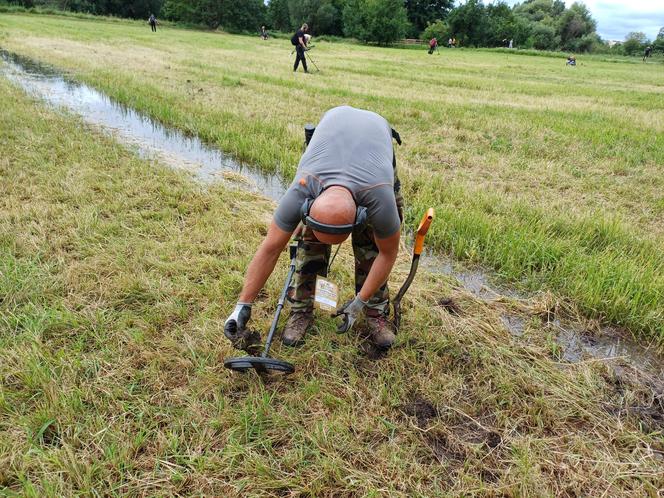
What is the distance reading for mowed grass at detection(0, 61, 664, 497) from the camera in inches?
73.0

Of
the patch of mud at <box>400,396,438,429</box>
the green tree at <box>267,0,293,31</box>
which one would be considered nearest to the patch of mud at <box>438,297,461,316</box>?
the patch of mud at <box>400,396,438,429</box>

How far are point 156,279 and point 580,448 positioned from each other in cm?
282

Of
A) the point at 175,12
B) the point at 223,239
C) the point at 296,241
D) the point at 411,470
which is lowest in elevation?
the point at 411,470

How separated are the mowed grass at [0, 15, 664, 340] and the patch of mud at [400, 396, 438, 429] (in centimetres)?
155

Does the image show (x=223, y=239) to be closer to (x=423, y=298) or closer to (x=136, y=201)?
(x=136, y=201)

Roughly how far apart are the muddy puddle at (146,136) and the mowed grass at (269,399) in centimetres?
205

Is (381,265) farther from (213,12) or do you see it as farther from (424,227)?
(213,12)

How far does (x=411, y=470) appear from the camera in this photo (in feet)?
6.25

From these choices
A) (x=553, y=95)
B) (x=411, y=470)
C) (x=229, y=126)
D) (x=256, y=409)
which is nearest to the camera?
(x=411, y=470)

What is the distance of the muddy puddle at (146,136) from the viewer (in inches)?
210

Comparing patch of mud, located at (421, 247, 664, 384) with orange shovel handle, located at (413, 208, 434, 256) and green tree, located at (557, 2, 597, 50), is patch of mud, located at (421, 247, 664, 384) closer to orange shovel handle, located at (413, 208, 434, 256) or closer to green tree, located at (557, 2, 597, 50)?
orange shovel handle, located at (413, 208, 434, 256)

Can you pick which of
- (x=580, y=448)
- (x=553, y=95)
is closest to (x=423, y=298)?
(x=580, y=448)

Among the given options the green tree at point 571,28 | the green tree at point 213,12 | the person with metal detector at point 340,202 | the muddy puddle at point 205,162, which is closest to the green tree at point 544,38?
the green tree at point 571,28

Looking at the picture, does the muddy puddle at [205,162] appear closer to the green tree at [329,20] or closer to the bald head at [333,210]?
the bald head at [333,210]
